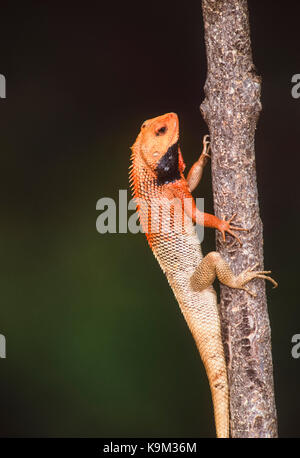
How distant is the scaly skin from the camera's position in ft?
10.3

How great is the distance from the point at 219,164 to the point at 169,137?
15.0 inches

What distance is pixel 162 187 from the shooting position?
3295 millimetres

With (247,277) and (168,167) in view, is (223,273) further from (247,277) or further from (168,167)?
(168,167)

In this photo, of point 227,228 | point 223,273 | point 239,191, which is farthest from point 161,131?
point 223,273

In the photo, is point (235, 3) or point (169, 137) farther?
point (169, 137)

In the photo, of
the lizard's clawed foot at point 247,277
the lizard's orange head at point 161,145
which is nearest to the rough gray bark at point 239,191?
the lizard's clawed foot at point 247,277

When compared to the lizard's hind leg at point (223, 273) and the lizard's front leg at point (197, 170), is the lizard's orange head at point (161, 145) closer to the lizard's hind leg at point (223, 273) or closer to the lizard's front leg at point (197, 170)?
the lizard's front leg at point (197, 170)

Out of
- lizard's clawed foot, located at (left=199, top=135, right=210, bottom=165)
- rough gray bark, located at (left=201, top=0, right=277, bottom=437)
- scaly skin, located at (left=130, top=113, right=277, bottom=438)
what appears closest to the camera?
rough gray bark, located at (left=201, top=0, right=277, bottom=437)

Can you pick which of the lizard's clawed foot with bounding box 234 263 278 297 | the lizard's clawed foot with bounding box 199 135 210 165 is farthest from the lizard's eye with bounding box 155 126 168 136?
the lizard's clawed foot with bounding box 234 263 278 297

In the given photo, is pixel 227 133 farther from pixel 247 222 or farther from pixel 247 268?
pixel 247 268

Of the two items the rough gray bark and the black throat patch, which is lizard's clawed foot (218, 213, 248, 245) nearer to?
the rough gray bark

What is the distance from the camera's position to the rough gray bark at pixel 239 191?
290 cm

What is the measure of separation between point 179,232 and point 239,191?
53 centimetres

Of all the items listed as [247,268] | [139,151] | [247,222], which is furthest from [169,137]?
[247,268]
